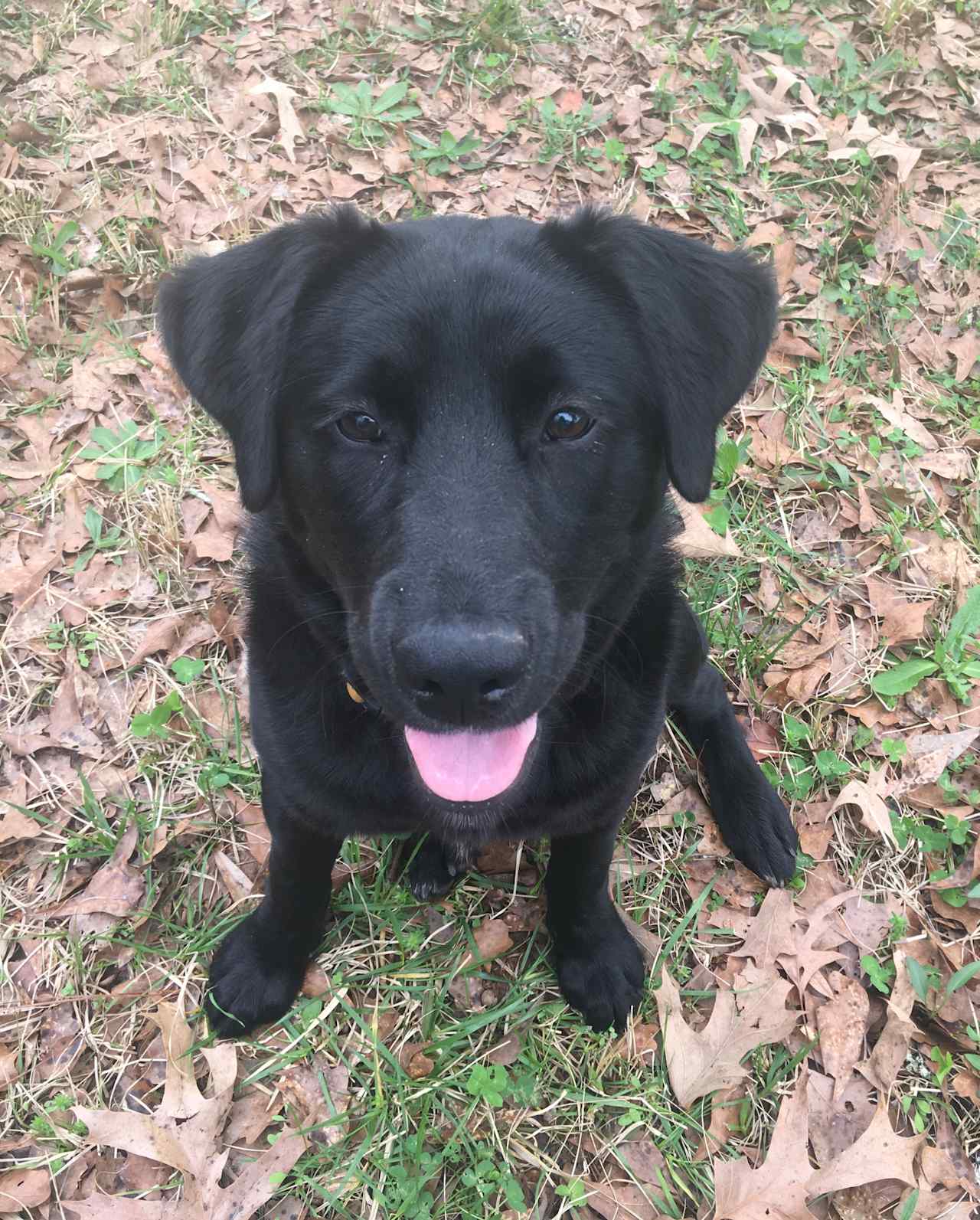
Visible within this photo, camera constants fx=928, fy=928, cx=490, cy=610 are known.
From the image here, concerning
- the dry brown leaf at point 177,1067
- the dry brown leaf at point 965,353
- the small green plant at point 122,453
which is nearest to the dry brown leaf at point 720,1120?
the dry brown leaf at point 177,1067

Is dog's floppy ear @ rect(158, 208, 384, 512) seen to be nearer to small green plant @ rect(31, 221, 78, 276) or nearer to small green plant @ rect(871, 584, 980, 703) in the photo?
small green plant @ rect(871, 584, 980, 703)

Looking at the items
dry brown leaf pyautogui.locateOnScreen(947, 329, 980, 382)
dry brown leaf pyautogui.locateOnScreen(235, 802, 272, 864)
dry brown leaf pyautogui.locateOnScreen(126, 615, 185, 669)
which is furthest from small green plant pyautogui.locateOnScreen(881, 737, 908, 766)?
dry brown leaf pyautogui.locateOnScreen(126, 615, 185, 669)

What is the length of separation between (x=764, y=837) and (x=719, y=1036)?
0.58 m

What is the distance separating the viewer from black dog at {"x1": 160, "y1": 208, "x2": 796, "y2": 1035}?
5.33 ft

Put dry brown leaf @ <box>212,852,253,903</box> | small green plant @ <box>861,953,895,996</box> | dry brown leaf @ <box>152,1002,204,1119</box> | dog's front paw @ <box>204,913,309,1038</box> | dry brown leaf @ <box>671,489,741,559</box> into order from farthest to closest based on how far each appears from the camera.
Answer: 1. dry brown leaf @ <box>671,489,741,559</box>
2. dry brown leaf @ <box>212,852,253,903</box>
3. small green plant @ <box>861,953,895,996</box>
4. dog's front paw @ <box>204,913,309,1038</box>
5. dry brown leaf @ <box>152,1002,204,1119</box>

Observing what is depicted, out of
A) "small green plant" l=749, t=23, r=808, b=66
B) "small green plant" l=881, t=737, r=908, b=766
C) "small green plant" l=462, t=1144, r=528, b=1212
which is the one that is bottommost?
"small green plant" l=462, t=1144, r=528, b=1212

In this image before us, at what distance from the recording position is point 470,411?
5.51 ft

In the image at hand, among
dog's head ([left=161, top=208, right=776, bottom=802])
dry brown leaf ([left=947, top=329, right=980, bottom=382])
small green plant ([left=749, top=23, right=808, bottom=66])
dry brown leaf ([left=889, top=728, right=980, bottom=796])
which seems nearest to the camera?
dog's head ([left=161, top=208, right=776, bottom=802])

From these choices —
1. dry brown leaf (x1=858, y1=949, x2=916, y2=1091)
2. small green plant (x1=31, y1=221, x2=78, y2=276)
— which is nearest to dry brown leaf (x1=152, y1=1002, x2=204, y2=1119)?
dry brown leaf (x1=858, y1=949, x2=916, y2=1091)

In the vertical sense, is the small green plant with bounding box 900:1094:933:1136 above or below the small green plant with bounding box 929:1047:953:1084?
below

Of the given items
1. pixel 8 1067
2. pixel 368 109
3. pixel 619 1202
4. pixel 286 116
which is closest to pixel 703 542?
pixel 619 1202

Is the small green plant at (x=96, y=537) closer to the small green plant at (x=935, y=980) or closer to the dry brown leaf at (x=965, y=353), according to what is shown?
the small green plant at (x=935, y=980)

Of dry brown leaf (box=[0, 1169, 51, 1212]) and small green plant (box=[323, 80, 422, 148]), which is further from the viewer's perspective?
small green plant (box=[323, 80, 422, 148])

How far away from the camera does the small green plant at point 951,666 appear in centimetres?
295
